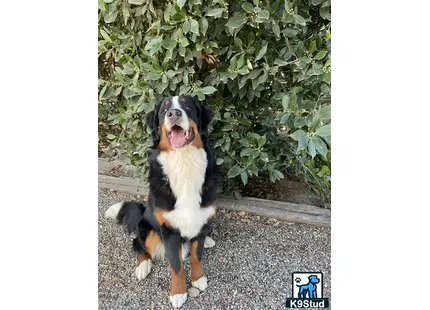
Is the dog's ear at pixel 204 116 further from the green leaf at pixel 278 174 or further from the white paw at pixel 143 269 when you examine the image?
the white paw at pixel 143 269

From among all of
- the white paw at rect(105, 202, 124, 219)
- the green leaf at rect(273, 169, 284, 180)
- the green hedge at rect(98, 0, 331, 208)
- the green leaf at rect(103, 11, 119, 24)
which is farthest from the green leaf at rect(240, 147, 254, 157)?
the green leaf at rect(103, 11, 119, 24)

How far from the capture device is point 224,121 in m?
2.10

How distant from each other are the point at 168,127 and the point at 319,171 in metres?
1.04

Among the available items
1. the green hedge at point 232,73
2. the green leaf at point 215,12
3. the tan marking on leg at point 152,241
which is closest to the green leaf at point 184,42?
the green hedge at point 232,73

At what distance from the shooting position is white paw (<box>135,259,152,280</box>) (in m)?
2.06

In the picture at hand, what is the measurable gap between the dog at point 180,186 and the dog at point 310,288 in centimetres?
54

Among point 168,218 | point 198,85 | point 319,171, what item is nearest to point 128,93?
point 198,85

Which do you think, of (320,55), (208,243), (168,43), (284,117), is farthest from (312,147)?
(208,243)

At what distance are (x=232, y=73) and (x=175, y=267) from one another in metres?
1.08

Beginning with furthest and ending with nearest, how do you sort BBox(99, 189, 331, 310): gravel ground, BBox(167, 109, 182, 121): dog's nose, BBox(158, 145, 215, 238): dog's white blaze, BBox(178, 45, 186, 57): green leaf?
BBox(99, 189, 331, 310): gravel ground, BBox(178, 45, 186, 57): green leaf, BBox(158, 145, 215, 238): dog's white blaze, BBox(167, 109, 182, 121): dog's nose

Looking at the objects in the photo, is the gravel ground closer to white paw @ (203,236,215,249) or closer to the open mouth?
white paw @ (203,236,215,249)

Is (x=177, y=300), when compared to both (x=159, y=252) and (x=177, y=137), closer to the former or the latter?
(x=159, y=252)

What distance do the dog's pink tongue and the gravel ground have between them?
0.60 metres

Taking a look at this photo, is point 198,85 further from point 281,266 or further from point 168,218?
point 281,266
